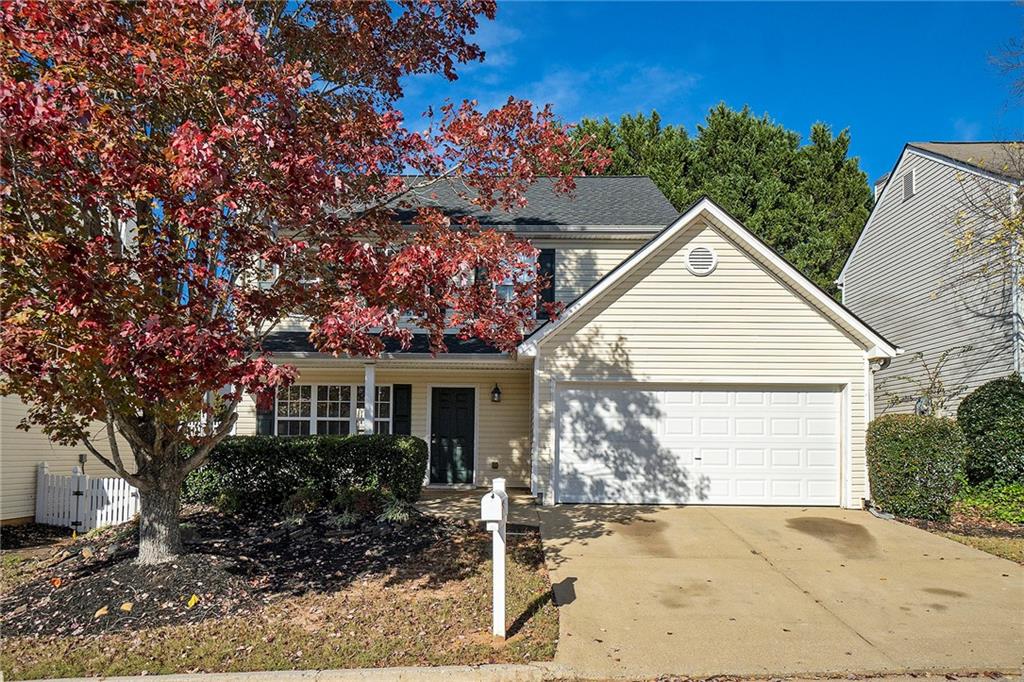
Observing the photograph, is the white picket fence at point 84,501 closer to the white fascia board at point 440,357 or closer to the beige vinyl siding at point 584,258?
the white fascia board at point 440,357

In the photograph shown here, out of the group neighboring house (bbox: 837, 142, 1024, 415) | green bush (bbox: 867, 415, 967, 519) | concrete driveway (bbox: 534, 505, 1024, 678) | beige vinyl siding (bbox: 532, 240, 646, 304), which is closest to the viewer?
concrete driveway (bbox: 534, 505, 1024, 678)

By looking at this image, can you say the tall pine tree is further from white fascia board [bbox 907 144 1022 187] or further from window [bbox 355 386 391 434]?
window [bbox 355 386 391 434]

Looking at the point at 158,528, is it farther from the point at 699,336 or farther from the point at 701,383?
the point at 699,336

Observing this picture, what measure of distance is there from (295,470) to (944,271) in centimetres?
1492

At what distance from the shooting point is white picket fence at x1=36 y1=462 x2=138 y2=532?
10.9m

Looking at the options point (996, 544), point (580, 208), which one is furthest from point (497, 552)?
point (580, 208)

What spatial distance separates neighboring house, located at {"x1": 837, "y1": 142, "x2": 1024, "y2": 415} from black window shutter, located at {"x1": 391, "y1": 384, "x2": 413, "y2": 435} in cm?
1180

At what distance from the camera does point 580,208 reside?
16.0 meters

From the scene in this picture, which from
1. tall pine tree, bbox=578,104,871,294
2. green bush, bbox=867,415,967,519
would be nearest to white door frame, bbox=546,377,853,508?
green bush, bbox=867,415,967,519

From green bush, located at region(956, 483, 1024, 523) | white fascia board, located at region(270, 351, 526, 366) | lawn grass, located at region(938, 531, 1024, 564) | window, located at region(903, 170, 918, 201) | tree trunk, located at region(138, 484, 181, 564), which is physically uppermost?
window, located at region(903, 170, 918, 201)

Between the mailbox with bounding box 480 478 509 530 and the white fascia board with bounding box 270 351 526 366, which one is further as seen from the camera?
the white fascia board with bounding box 270 351 526 366

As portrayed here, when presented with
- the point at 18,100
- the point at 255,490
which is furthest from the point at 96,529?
the point at 18,100

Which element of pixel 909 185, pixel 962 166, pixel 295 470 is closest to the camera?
pixel 295 470

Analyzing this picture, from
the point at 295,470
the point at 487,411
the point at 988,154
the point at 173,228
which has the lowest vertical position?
the point at 295,470
